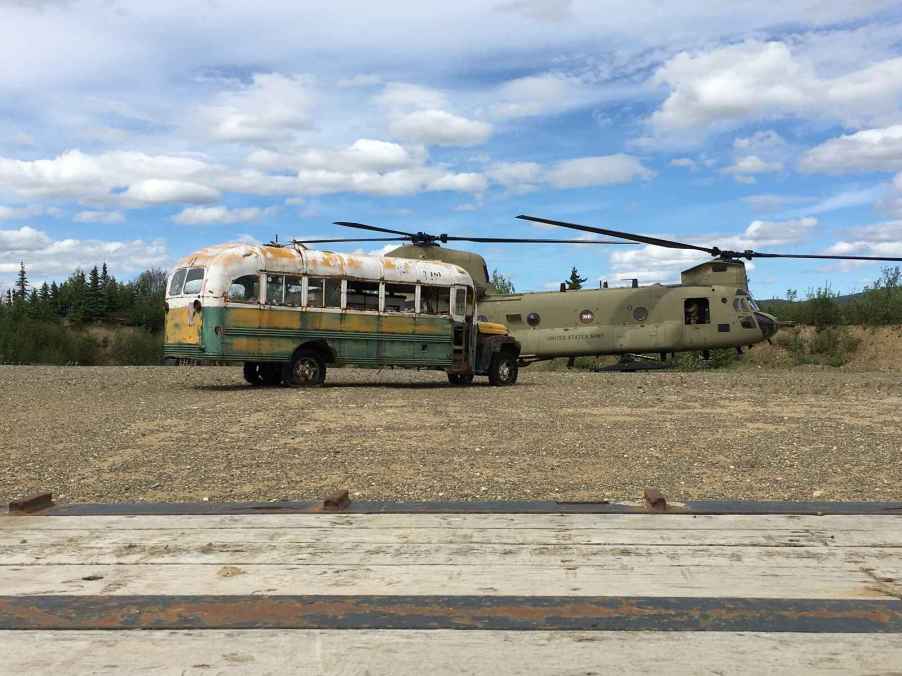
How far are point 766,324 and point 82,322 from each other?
60215mm

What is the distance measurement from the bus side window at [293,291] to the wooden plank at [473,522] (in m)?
12.6

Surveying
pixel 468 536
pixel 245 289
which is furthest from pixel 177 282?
pixel 468 536

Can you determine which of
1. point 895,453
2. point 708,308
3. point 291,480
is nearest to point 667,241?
point 708,308

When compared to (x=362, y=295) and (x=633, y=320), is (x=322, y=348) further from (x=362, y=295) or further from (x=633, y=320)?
(x=633, y=320)

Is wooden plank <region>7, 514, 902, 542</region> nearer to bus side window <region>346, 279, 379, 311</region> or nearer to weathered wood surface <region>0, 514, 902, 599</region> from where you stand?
weathered wood surface <region>0, 514, 902, 599</region>

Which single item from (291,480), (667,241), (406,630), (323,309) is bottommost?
(291,480)

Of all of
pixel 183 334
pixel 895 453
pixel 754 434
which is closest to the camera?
pixel 895 453

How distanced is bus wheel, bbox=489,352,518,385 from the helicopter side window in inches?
267

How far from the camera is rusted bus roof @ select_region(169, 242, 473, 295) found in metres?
14.8

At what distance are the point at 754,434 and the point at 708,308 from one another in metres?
14.2

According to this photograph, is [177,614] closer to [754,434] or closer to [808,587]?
[808,587]

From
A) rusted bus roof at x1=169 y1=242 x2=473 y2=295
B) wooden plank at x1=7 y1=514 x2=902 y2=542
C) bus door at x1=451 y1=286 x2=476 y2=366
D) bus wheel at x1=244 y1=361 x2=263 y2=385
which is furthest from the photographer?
bus door at x1=451 y1=286 x2=476 y2=366

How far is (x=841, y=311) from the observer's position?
34688 millimetres

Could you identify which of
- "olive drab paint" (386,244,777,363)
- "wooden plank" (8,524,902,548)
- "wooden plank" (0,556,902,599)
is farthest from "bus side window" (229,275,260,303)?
"wooden plank" (0,556,902,599)
